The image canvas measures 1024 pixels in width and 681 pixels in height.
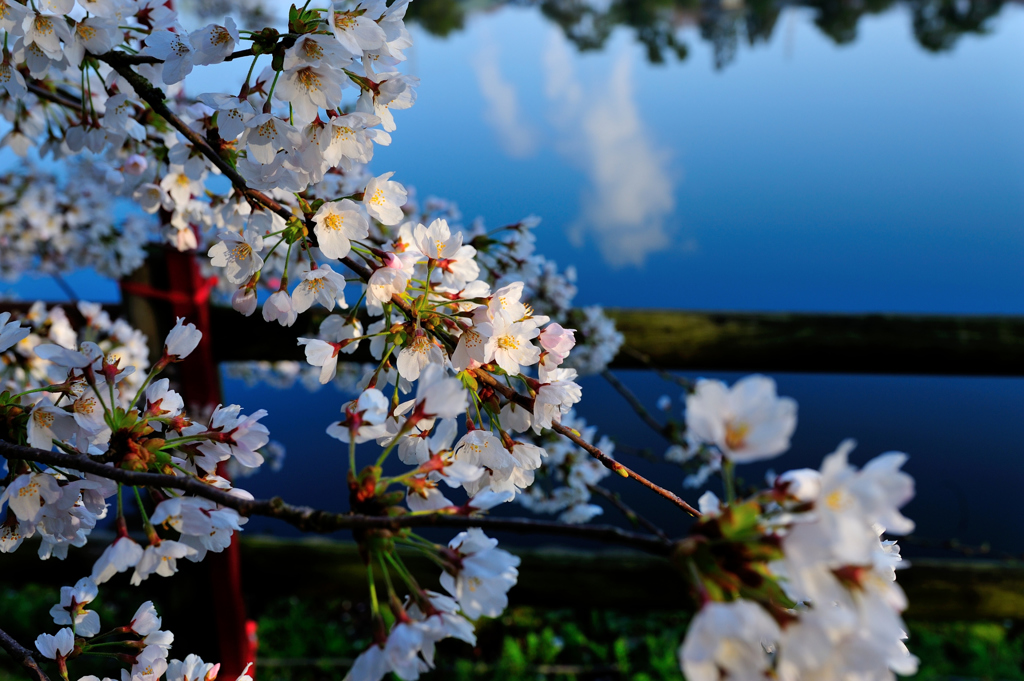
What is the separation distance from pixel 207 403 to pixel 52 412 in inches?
55.6

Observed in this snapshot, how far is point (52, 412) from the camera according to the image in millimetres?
536

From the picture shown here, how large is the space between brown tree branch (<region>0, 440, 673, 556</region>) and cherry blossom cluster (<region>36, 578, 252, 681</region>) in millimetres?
282

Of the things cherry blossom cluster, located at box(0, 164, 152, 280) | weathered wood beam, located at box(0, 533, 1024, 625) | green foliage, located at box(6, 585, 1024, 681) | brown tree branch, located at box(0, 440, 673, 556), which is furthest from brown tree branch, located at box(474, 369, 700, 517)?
green foliage, located at box(6, 585, 1024, 681)

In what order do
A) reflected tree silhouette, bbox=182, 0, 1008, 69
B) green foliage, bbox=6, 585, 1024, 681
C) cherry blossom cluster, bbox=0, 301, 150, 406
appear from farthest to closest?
reflected tree silhouette, bbox=182, 0, 1008, 69
green foliage, bbox=6, 585, 1024, 681
cherry blossom cluster, bbox=0, 301, 150, 406

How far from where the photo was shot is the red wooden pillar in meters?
1.75

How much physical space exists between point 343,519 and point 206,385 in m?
1.67

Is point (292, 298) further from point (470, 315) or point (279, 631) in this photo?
point (279, 631)

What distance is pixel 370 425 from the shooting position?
0.46 metres

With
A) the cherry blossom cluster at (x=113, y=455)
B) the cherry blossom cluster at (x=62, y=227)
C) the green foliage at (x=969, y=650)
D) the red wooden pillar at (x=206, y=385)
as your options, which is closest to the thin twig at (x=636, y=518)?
the cherry blossom cluster at (x=113, y=455)

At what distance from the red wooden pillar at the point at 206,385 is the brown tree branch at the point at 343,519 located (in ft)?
4.70

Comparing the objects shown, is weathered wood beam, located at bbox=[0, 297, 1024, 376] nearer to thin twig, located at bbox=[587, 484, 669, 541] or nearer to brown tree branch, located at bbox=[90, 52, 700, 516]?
thin twig, located at bbox=[587, 484, 669, 541]

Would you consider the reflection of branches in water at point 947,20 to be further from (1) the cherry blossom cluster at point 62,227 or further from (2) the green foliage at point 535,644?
(1) the cherry blossom cluster at point 62,227

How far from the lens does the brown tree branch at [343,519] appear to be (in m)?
0.33

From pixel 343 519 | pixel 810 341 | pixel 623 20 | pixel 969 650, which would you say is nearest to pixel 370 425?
pixel 343 519
